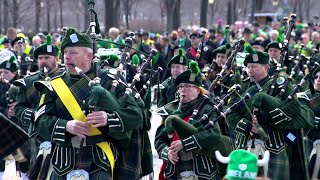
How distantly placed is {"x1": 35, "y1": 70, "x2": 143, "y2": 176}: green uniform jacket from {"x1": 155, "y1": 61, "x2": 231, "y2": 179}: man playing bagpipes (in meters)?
0.48

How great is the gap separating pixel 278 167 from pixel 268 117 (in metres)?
0.54

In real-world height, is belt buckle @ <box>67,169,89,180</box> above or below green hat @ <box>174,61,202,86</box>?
below

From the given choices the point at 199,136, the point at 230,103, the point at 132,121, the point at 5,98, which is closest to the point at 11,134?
the point at 132,121

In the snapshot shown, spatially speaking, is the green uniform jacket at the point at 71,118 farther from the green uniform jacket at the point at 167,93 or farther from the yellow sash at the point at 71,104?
the green uniform jacket at the point at 167,93

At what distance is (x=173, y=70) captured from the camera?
9547mm

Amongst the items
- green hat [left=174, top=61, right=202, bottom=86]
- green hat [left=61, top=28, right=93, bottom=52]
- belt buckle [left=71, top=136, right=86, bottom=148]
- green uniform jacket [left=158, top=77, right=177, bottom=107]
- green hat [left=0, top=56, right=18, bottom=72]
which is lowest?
green uniform jacket [left=158, top=77, right=177, bottom=107]

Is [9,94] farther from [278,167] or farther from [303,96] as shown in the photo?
[303,96]

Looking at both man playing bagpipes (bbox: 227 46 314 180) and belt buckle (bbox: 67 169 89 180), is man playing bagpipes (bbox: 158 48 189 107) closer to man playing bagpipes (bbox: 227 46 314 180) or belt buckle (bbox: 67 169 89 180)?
man playing bagpipes (bbox: 227 46 314 180)

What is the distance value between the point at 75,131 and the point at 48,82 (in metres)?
0.59

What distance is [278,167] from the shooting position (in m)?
8.02

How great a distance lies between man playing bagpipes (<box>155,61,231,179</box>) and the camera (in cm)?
677

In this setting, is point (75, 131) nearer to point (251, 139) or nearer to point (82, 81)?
point (82, 81)

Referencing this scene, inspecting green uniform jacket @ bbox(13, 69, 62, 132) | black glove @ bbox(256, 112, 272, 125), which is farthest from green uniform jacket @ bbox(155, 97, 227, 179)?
green uniform jacket @ bbox(13, 69, 62, 132)

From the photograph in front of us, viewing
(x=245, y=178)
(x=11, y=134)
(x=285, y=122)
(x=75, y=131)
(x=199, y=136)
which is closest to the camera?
(x=245, y=178)
